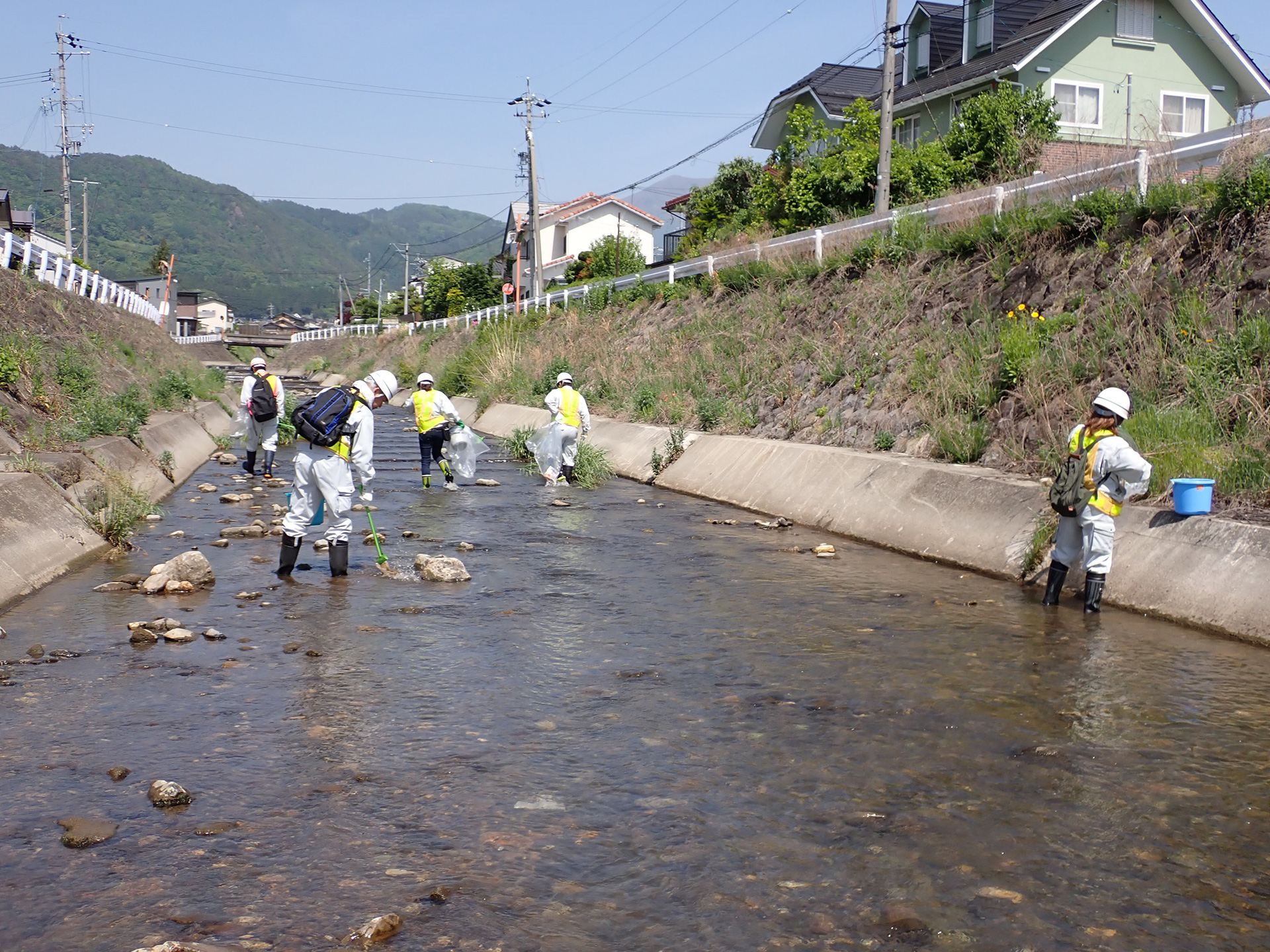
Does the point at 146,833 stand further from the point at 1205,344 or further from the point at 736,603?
the point at 1205,344

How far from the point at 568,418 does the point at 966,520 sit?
8.35 meters

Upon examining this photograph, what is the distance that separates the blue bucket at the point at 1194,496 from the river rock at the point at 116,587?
28.8ft

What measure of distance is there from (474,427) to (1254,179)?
23.8 metres

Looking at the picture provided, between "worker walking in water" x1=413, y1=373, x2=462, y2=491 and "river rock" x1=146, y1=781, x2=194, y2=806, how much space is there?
40.9 feet

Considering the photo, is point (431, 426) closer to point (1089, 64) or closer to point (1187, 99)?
point (1089, 64)

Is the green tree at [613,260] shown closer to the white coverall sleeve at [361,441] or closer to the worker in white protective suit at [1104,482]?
the white coverall sleeve at [361,441]

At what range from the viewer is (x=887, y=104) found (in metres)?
24.9

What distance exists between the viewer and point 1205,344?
1196cm

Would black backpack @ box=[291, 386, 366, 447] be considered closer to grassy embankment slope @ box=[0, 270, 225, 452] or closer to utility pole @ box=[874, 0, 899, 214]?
grassy embankment slope @ box=[0, 270, 225, 452]

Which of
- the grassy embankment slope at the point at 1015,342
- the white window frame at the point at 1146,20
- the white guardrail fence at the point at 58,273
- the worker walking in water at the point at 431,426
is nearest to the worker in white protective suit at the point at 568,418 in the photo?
the worker walking in water at the point at 431,426

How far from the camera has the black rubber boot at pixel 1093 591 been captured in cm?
962

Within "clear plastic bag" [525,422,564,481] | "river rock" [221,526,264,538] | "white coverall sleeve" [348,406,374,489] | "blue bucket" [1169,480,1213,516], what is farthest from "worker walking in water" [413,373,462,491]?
"blue bucket" [1169,480,1213,516]

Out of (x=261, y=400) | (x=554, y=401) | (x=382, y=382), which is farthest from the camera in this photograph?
(x=261, y=400)

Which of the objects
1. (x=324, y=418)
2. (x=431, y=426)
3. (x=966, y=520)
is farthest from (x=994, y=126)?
(x=324, y=418)
